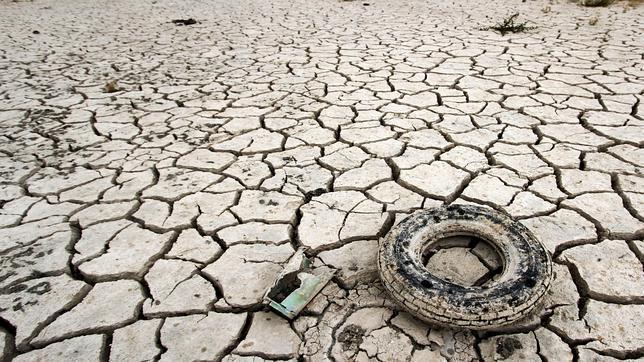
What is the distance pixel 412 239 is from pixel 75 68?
13.5 feet

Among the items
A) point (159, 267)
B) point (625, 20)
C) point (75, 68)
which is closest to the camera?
point (159, 267)

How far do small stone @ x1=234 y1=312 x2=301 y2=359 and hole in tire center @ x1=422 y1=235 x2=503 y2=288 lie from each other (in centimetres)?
56

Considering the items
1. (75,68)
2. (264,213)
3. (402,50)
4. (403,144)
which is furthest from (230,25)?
(264,213)

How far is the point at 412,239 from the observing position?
58.8 inches

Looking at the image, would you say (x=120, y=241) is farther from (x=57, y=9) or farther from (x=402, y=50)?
(x=57, y=9)

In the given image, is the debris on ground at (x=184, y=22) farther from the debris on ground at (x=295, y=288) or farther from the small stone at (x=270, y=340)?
the small stone at (x=270, y=340)

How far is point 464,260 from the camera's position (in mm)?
1568

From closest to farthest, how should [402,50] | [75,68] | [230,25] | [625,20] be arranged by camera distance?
[75,68], [402,50], [625,20], [230,25]

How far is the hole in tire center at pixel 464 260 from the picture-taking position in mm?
1494

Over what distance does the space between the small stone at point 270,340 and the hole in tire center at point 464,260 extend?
56cm

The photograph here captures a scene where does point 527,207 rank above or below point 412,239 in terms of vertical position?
below

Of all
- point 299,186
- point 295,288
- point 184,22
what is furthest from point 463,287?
point 184,22

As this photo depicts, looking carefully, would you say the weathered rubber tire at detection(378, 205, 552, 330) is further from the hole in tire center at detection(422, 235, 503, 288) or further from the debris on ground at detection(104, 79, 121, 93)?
the debris on ground at detection(104, 79, 121, 93)

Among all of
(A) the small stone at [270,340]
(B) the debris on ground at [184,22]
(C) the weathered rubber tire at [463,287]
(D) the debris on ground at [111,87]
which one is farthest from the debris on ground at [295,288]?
(B) the debris on ground at [184,22]
